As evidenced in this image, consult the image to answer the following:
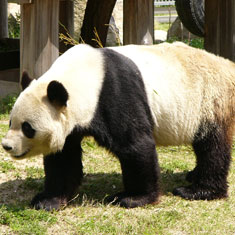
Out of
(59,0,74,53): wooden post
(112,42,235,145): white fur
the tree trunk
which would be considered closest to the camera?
(112,42,235,145): white fur

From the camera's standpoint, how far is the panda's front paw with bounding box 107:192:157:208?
4.79m

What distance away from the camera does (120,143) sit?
4.53 meters

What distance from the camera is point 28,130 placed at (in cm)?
421

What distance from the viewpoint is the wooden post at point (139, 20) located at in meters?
7.12

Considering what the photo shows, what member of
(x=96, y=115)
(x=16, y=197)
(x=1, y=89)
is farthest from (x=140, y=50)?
(x=1, y=89)

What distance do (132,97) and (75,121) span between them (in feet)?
1.97

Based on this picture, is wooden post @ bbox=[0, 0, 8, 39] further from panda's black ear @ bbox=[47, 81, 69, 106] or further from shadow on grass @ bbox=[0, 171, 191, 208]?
panda's black ear @ bbox=[47, 81, 69, 106]

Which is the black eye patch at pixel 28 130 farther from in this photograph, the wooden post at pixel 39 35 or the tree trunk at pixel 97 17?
the tree trunk at pixel 97 17

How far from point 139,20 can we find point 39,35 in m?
1.46

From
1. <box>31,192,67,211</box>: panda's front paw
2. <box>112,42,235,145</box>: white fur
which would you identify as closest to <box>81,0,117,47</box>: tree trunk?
<box>112,42,235,145</box>: white fur

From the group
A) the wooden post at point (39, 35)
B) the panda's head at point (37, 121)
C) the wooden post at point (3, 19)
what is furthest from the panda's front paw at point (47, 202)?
the wooden post at point (3, 19)

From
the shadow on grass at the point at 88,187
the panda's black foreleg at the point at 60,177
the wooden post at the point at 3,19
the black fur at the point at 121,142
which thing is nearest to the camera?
the black fur at the point at 121,142

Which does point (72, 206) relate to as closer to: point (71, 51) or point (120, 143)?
point (120, 143)

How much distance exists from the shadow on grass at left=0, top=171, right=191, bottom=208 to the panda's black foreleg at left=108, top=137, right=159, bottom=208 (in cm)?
27
